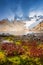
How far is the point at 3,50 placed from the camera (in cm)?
1408

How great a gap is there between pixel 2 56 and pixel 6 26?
59.7 feet

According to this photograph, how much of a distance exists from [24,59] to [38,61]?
A: 96 centimetres

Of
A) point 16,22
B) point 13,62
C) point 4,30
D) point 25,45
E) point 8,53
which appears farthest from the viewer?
point 16,22

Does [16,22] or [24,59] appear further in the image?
[16,22]

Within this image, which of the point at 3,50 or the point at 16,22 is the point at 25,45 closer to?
the point at 3,50

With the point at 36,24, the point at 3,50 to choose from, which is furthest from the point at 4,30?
the point at 3,50

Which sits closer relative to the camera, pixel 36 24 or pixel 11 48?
pixel 11 48

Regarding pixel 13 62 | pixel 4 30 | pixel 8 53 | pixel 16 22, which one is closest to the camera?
pixel 13 62

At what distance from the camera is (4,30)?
28406 millimetres

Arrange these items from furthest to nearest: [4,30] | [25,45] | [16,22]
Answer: [16,22] → [4,30] → [25,45]

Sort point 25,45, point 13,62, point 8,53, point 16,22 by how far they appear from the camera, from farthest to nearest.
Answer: point 16,22 → point 25,45 → point 8,53 → point 13,62

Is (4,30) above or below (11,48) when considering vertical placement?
above

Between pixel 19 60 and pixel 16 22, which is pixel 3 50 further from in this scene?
pixel 16 22

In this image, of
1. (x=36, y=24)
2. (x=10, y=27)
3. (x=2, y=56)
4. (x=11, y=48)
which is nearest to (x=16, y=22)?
(x=10, y=27)
